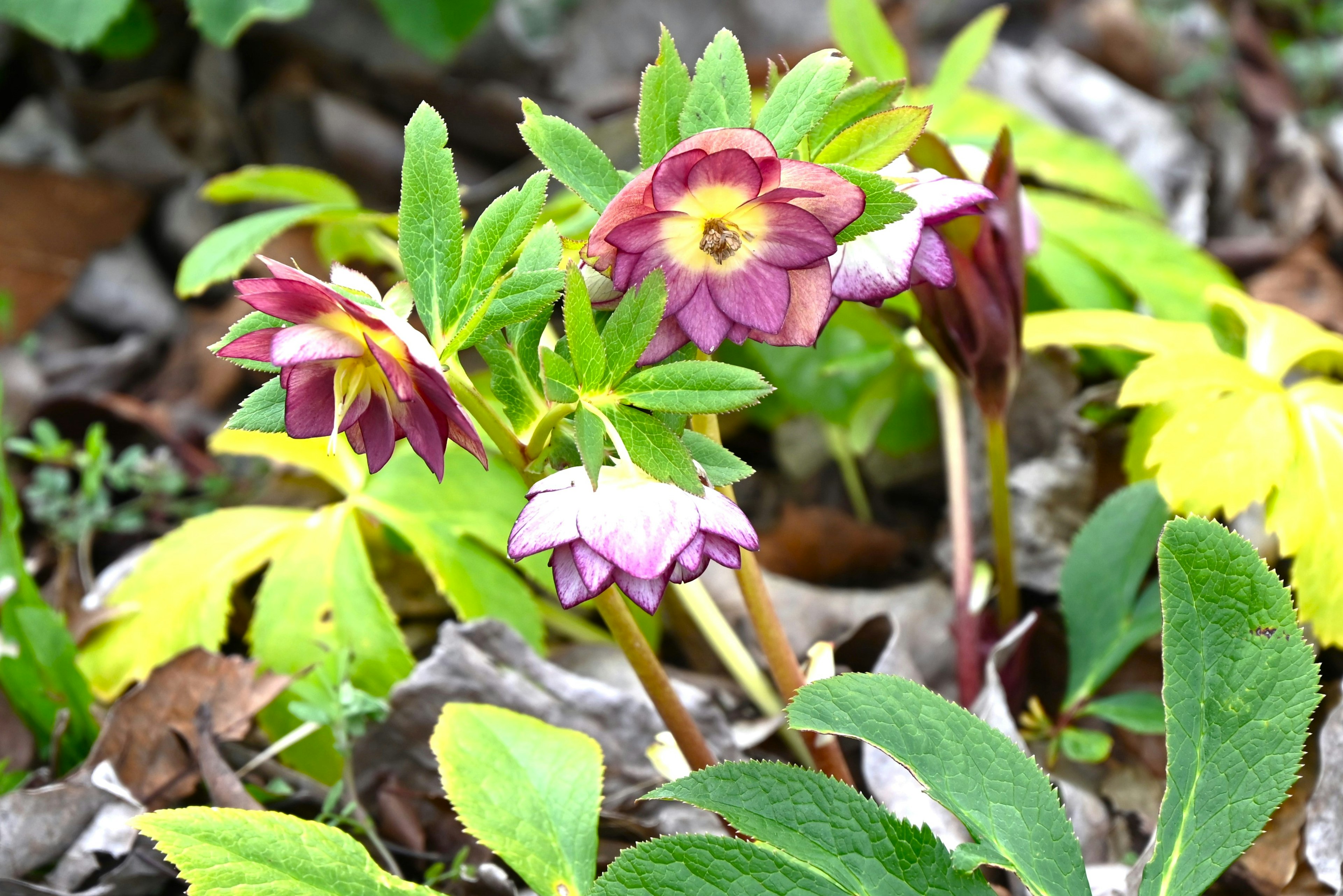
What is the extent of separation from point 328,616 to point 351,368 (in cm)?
68

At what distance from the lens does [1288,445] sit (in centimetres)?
110

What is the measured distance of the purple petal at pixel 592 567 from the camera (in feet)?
2.11

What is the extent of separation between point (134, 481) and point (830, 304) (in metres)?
1.25

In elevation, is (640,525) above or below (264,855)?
above

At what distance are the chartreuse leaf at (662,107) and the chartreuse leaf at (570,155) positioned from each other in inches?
1.3

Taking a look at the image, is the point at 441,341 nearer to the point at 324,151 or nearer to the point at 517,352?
the point at 517,352

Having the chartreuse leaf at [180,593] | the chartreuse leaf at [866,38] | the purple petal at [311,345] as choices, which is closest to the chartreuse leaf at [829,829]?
the purple petal at [311,345]

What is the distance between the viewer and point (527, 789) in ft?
2.92

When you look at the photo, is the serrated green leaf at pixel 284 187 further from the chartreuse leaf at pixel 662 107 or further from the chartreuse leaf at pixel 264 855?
the chartreuse leaf at pixel 264 855

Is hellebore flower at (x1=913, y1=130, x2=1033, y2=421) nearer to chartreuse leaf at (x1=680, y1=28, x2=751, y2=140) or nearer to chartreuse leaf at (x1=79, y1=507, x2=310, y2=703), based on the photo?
chartreuse leaf at (x1=680, y1=28, x2=751, y2=140)

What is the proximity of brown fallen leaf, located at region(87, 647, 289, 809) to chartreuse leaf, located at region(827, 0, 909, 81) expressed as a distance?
110cm

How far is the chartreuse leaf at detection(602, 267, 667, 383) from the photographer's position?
68cm

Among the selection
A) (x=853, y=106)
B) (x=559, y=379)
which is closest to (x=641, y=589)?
(x=559, y=379)

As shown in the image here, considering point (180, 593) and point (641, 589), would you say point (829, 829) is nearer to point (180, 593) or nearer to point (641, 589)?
point (641, 589)
